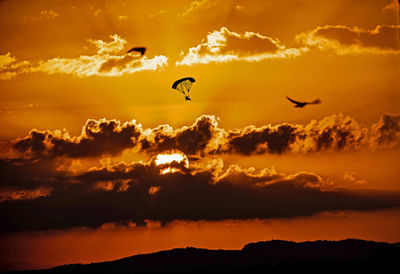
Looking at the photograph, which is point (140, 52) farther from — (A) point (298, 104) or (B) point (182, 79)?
(B) point (182, 79)

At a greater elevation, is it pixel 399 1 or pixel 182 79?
pixel 182 79

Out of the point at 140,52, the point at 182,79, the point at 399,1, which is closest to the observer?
the point at 399,1

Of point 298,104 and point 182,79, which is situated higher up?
point 182,79

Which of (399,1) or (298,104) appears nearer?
(399,1)

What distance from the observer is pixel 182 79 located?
4119 inches

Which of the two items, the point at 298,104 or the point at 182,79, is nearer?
the point at 298,104

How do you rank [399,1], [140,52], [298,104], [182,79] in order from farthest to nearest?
[182,79] → [140,52] → [298,104] → [399,1]

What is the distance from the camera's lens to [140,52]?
2965 inches

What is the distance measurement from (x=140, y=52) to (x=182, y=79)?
97.1ft

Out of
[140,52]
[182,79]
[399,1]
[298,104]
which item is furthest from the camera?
[182,79]

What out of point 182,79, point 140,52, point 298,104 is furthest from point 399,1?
point 182,79

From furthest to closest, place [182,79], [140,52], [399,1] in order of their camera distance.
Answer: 1. [182,79]
2. [140,52]
3. [399,1]

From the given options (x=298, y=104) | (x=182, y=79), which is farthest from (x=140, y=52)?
(x=182, y=79)

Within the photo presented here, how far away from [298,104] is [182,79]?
37068mm
